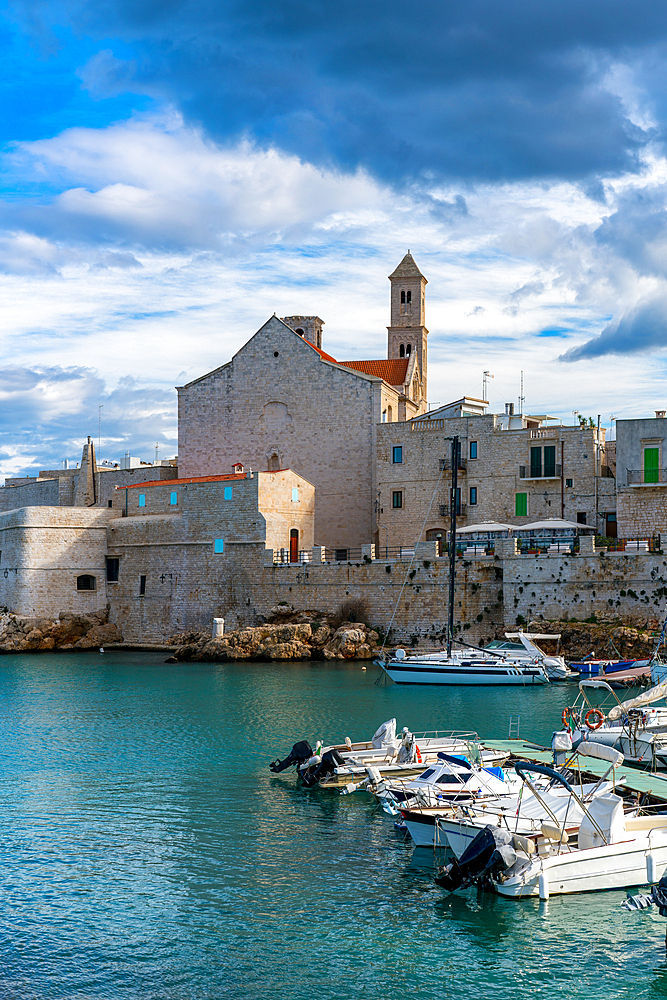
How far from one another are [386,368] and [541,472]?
1838cm

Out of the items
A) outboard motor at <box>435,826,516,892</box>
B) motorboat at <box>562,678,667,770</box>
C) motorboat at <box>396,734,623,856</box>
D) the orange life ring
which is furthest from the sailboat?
outboard motor at <box>435,826,516,892</box>

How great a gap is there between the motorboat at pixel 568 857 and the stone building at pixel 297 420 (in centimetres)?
3776

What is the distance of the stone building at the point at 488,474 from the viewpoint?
153 ft

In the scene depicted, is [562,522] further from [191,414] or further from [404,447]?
[191,414]

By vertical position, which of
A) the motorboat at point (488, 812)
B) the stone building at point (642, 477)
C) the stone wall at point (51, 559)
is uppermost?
the stone building at point (642, 477)

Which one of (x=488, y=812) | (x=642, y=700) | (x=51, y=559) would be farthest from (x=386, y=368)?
(x=488, y=812)

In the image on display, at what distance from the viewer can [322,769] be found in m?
21.0

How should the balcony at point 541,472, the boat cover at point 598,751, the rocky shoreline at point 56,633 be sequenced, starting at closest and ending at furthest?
the boat cover at point 598,751, the balcony at point 541,472, the rocky shoreline at point 56,633

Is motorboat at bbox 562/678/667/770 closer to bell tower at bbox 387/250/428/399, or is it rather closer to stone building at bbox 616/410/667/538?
stone building at bbox 616/410/667/538

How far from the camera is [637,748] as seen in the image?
71.8 ft

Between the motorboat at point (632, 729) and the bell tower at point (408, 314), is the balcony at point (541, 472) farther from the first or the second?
the bell tower at point (408, 314)

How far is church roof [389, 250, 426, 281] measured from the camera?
70.8 m

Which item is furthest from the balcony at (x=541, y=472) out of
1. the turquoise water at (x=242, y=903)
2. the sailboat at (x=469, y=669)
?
the turquoise water at (x=242, y=903)

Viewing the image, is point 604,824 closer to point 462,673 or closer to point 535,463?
point 462,673
